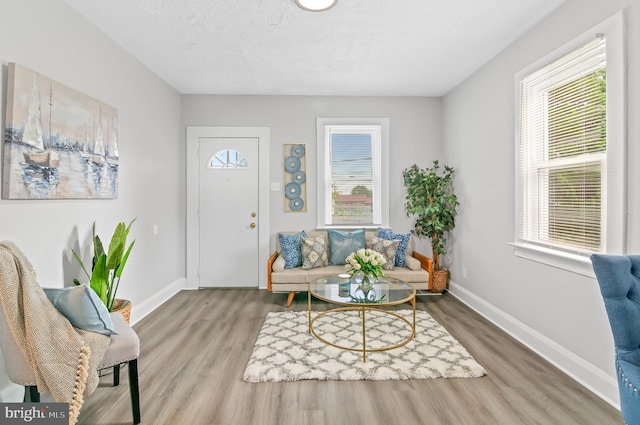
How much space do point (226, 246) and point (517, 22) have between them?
→ 3882mm

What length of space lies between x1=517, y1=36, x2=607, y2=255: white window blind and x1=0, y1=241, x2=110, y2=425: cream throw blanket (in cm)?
300

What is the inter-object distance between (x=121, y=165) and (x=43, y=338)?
1890mm

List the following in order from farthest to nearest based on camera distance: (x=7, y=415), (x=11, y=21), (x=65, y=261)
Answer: (x=65, y=261), (x=11, y=21), (x=7, y=415)

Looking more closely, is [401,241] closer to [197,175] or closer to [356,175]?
[356,175]

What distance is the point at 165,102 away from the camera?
149 inches

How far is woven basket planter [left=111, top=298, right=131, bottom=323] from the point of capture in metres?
2.38

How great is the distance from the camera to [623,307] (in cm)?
126

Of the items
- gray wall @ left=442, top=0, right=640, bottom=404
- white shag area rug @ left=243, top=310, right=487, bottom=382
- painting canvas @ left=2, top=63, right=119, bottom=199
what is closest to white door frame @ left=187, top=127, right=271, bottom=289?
painting canvas @ left=2, top=63, right=119, bottom=199

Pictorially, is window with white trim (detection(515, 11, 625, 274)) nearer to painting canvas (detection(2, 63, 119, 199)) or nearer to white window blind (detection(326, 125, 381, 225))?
white window blind (detection(326, 125, 381, 225))

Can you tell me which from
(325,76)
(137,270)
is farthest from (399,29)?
(137,270)

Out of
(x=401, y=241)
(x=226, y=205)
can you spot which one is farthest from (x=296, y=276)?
(x=226, y=205)

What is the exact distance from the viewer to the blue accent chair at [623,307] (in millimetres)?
1239

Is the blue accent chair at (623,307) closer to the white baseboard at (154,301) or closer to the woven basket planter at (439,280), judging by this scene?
the woven basket planter at (439,280)

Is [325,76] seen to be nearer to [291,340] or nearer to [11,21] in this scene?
[11,21]
